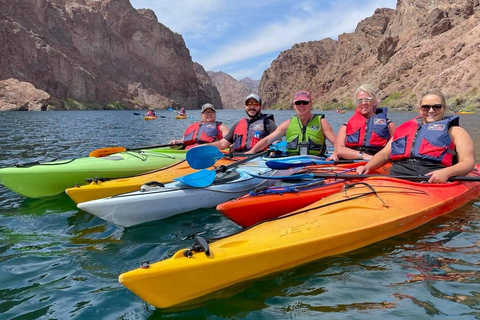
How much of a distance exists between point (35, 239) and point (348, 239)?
12.9 ft

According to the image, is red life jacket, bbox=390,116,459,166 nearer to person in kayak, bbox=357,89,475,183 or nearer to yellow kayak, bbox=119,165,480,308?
person in kayak, bbox=357,89,475,183

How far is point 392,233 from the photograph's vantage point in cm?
468

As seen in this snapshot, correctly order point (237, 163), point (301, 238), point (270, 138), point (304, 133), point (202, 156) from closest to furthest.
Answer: point (301, 238) → point (202, 156) → point (237, 163) → point (304, 133) → point (270, 138)

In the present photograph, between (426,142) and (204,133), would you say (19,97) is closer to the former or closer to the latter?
(204,133)

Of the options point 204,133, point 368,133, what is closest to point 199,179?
point 368,133

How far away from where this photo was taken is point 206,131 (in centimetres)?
897

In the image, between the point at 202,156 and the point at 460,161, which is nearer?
the point at 460,161

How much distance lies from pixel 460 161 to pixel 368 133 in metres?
1.82

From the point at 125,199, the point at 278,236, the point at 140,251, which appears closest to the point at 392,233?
the point at 278,236

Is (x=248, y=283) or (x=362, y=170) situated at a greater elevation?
(x=362, y=170)

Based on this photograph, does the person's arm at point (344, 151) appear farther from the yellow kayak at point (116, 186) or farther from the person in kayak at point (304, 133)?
the yellow kayak at point (116, 186)

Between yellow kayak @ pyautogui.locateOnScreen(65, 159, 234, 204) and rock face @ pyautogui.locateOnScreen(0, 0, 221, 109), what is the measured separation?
233 ft

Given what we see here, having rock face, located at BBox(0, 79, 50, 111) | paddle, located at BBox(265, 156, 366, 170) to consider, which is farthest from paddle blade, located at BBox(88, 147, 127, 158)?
rock face, located at BBox(0, 79, 50, 111)

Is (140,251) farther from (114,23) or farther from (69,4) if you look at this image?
(114,23)
